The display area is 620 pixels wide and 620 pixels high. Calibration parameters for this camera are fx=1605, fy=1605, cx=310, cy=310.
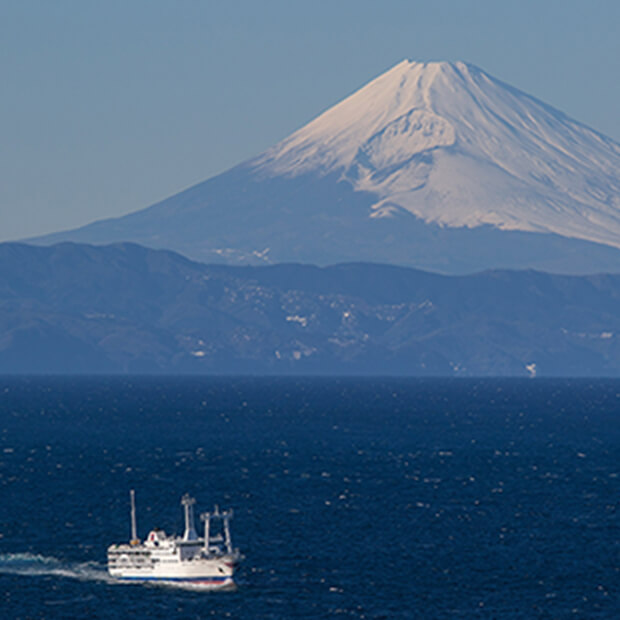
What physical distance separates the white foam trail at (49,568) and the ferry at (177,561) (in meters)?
1.60

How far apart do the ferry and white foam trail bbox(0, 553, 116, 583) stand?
1601mm

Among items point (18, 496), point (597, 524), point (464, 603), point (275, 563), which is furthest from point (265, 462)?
point (464, 603)

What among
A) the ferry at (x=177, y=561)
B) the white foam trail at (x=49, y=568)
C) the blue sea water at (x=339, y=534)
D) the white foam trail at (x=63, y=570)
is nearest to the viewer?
the blue sea water at (x=339, y=534)

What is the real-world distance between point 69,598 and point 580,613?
32.7 m

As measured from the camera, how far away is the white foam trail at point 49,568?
110 metres

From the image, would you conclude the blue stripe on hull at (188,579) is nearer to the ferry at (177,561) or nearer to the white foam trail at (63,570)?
the ferry at (177,561)

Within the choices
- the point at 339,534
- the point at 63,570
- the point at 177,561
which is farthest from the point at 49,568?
the point at 339,534

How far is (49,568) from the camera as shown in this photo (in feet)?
369

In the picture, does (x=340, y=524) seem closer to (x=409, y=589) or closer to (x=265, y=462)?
(x=409, y=589)

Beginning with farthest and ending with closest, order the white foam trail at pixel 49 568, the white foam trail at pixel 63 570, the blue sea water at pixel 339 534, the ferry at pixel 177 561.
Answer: the white foam trail at pixel 49 568 < the white foam trail at pixel 63 570 < the ferry at pixel 177 561 < the blue sea water at pixel 339 534

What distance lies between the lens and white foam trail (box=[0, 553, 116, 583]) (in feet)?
362

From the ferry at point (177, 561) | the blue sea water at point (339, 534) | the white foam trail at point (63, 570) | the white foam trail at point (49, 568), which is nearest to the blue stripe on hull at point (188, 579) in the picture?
the ferry at point (177, 561)

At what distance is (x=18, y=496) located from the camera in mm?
151000

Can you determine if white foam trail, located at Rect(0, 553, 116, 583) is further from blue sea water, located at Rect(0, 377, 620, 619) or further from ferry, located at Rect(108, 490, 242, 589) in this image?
ferry, located at Rect(108, 490, 242, 589)
